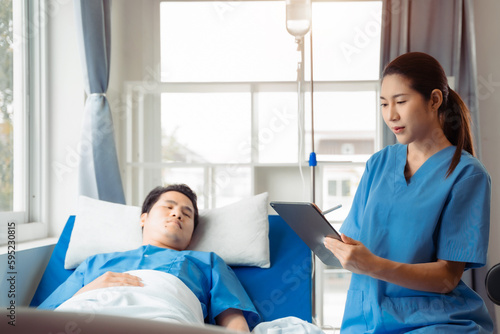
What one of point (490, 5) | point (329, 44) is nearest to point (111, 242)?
point (329, 44)

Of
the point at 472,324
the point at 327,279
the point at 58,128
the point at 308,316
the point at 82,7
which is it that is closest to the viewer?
the point at 472,324

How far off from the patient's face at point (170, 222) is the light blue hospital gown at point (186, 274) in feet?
0.23

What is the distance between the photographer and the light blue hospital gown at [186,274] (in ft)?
4.98

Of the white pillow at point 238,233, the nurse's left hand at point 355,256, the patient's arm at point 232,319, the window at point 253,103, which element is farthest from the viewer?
the window at point 253,103

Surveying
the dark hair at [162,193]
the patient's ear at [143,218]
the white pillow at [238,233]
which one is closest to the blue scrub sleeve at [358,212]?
the white pillow at [238,233]

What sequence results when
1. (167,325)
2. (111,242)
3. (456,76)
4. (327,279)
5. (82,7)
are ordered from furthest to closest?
1. (327,279)
2. (456,76)
3. (82,7)
4. (111,242)
5. (167,325)

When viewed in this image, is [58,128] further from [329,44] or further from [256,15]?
[329,44]

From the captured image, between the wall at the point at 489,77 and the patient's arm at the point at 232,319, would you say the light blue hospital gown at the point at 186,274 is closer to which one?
the patient's arm at the point at 232,319

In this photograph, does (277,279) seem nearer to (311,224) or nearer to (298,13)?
(311,224)

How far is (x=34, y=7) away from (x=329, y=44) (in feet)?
5.55

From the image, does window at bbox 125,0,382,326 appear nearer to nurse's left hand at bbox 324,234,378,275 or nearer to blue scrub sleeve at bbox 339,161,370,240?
blue scrub sleeve at bbox 339,161,370,240

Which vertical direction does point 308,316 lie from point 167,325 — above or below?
below

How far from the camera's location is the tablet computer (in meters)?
1.14

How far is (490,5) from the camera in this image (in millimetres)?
2930
